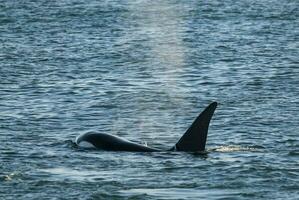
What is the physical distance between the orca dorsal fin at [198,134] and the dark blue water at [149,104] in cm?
53

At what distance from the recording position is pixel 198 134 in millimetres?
27484

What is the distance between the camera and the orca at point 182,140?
89.9 ft

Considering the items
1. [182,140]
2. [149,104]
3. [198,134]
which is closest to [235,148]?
[198,134]

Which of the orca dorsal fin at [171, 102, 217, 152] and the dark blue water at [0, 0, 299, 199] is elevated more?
the orca dorsal fin at [171, 102, 217, 152]

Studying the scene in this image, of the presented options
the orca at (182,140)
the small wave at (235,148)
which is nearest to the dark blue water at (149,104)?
the small wave at (235,148)

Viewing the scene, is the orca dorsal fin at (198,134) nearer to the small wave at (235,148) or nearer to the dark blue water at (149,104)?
the dark blue water at (149,104)

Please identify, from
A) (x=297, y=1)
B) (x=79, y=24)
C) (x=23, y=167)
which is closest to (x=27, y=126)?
(x=23, y=167)

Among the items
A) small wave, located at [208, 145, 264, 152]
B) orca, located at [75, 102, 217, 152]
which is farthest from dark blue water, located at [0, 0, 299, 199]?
orca, located at [75, 102, 217, 152]

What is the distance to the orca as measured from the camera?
1079 inches

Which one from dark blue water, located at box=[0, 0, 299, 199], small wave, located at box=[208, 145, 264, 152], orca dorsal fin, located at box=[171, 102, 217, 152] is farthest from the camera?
small wave, located at box=[208, 145, 264, 152]

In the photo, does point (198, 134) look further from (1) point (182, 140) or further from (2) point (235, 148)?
(2) point (235, 148)

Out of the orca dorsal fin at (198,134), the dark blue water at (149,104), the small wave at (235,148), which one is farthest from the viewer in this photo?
the small wave at (235,148)

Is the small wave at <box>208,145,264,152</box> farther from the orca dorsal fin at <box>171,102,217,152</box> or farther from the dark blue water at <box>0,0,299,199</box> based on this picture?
the orca dorsal fin at <box>171,102,217,152</box>

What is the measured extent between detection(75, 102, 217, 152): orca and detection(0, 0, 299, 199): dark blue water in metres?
0.44
